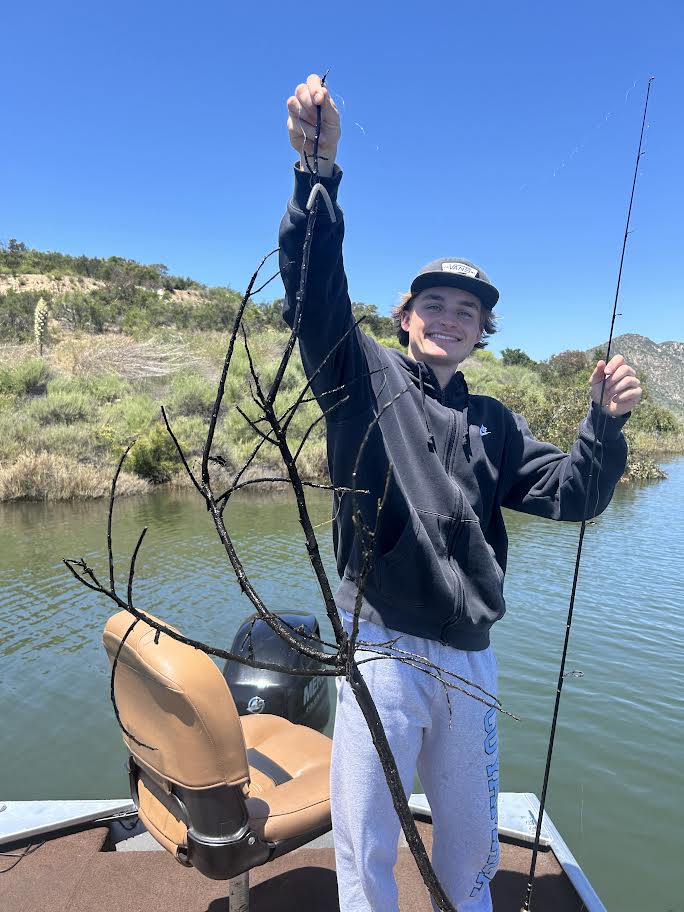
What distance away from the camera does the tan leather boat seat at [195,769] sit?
1.60 metres

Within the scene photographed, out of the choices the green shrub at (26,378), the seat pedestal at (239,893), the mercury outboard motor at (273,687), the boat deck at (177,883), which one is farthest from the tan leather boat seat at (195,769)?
the green shrub at (26,378)

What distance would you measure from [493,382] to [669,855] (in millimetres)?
23002

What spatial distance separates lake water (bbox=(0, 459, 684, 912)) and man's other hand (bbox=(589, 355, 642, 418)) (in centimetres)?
198

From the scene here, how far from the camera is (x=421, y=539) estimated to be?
1.49 meters

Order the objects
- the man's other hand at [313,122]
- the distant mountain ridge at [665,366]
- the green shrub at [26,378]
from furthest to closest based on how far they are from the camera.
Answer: the distant mountain ridge at [665,366], the green shrub at [26,378], the man's other hand at [313,122]

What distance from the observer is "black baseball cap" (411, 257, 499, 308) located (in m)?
1.70

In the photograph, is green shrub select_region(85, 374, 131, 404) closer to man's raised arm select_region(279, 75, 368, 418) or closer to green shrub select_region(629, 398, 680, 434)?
man's raised arm select_region(279, 75, 368, 418)

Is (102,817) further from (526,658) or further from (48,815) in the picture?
(526,658)

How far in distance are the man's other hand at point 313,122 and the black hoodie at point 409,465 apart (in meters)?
0.05

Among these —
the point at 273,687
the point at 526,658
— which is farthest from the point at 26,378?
the point at 273,687

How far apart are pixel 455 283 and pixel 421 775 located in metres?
1.32

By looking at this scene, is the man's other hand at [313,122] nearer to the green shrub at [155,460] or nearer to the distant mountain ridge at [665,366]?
the green shrub at [155,460]

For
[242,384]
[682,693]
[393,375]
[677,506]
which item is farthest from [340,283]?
[242,384]

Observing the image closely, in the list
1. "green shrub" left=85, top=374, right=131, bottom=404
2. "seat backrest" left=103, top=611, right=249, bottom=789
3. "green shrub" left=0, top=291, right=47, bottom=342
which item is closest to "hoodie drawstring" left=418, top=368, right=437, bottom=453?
"seat backrest" left=103, top=611, right=249, bottom=789
